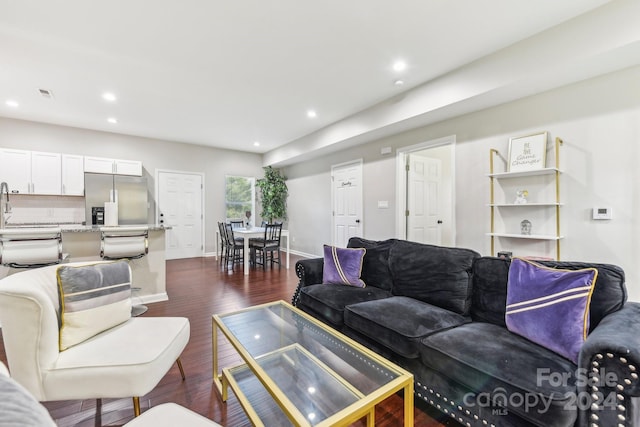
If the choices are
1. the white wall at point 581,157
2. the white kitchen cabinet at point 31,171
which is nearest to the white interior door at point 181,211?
the white kitchen cabinet at point 31,171

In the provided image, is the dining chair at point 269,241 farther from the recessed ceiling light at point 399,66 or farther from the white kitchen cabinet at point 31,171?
the white kitchen cabinet at point 31,171

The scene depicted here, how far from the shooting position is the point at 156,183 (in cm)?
626

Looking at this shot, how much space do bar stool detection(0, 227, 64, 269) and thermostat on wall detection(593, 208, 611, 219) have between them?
213 inches

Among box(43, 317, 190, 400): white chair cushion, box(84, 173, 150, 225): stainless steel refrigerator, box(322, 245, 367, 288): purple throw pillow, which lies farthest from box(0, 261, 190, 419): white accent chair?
box(84, 173, 150, 225): stainless steel refrigerator

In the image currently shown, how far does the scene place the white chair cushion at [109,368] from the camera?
132 cm

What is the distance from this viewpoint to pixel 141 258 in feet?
11.2

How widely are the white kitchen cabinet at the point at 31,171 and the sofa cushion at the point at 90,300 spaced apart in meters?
4.85

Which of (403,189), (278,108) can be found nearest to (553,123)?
(403,189)

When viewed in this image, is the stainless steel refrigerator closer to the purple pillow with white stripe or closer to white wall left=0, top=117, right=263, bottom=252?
white wall left=0, top=117, right=263, bottom=252

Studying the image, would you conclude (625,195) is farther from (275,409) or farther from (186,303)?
(186,303)

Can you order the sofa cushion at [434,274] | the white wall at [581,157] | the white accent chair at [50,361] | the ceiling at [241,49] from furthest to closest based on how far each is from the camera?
the white wall at [581,157] < the ceiling at [241,49] < the sofa cushion at [434,274] < the white accent chair at [50,361]

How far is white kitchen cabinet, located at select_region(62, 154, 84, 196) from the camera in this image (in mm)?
5137

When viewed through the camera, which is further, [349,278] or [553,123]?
[553,123]

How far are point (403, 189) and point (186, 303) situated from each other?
371cm
